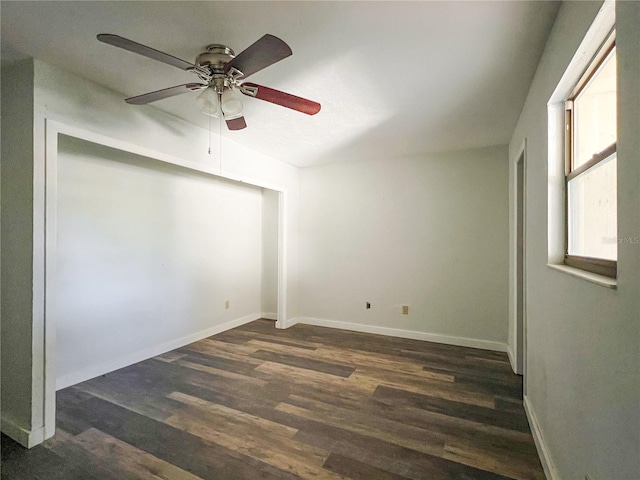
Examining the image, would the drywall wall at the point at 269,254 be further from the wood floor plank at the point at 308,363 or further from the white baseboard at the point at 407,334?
the wood floor plank at the point at 308,363

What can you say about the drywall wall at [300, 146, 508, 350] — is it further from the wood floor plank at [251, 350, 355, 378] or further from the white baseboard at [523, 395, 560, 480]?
the white baseboard at [523, 395, 560, 480]

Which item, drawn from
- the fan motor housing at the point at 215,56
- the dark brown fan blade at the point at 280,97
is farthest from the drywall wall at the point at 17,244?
the dark brown fan blade at the point at 280,97

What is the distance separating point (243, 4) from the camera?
1351 mm

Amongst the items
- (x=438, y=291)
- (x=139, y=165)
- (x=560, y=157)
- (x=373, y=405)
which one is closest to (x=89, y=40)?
(x=139, y=165)

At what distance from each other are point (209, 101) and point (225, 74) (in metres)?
0.27

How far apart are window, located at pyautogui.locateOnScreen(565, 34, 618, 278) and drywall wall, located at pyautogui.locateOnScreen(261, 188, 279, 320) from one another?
3803 mm

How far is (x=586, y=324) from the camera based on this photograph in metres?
1.07

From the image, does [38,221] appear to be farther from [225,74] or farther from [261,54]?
[261,54]

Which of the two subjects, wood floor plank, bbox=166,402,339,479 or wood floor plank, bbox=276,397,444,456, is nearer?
wood floor plank, bbox=166,402,339,479

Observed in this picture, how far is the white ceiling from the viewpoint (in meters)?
1.38

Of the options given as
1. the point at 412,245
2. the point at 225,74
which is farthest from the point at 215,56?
the point at 412,245

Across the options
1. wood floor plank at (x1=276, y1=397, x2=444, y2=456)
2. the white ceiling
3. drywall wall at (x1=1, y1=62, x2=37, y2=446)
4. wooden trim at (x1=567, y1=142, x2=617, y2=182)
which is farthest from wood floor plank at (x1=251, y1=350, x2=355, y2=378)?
the white ceiling

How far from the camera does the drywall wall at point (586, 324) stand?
0.76 meters

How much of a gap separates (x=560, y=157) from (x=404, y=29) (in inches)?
42.0
